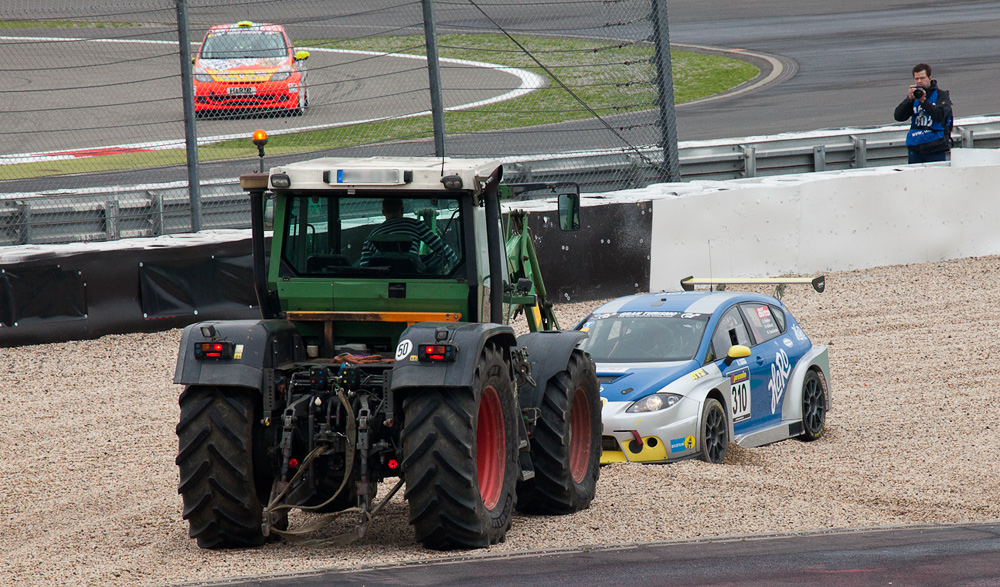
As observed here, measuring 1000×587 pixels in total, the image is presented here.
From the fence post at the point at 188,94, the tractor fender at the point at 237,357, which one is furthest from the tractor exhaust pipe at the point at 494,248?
the fence post at the point at 188,94

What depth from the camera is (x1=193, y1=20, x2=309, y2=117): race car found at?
13680 millimetres

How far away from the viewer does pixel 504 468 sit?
7180 millimetres

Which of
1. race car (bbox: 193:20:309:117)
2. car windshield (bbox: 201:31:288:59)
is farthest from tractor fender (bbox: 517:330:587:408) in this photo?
car windshield (bbox: 201:31:288:59)

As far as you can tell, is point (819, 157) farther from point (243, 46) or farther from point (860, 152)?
point (243, 46)

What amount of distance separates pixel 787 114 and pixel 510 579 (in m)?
18.6

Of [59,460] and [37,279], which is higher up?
[37,279]

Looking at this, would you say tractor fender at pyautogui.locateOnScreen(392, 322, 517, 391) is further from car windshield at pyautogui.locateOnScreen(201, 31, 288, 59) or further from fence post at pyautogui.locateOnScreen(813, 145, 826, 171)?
fence post at pyautogui.locateOnScreen(813, 145, 826, 171)

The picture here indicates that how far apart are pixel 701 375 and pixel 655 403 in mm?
552

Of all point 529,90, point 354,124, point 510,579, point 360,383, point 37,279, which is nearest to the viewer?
point 510,579

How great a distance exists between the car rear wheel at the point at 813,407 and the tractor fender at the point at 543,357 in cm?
332

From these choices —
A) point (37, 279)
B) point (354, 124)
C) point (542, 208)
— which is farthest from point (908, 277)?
point (37, 279)

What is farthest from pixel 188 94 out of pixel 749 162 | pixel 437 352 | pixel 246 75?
pixel 749 162

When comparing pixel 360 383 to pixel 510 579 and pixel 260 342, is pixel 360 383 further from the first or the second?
pixel 510 579

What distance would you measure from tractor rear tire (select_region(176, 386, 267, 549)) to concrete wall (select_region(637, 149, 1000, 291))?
28.3 ft
